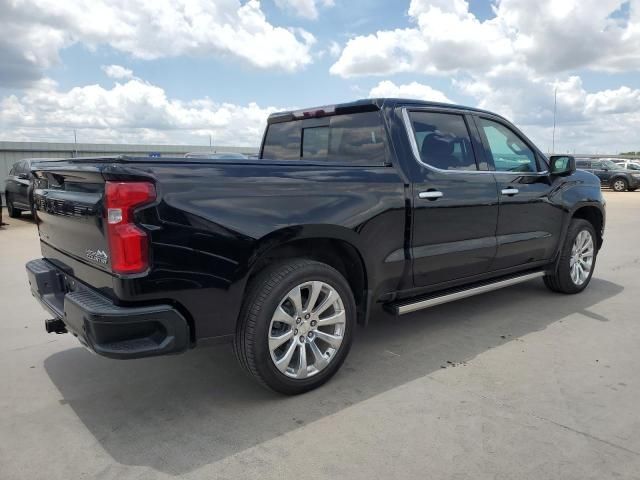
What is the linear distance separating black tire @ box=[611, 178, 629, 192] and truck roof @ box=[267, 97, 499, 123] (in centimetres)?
2470

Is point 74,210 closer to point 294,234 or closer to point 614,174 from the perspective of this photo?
point 294,234

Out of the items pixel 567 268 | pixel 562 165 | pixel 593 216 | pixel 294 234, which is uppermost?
pixel 562 165

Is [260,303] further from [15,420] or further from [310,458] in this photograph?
[15,420]

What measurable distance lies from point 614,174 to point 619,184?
618mm

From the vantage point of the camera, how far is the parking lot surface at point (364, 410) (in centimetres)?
260

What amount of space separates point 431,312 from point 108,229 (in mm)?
3318

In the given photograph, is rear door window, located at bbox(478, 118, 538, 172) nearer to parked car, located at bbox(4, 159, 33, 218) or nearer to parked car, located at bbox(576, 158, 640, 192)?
parked car, located at bbox(4, 159, 33, 218)

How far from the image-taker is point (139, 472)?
2551 millimetres

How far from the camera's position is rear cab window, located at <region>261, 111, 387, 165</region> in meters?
3.92

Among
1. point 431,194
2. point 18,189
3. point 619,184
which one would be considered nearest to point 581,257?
point 431,194

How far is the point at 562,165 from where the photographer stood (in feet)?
16.7

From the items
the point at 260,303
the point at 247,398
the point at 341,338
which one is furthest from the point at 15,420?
the point at 341,338

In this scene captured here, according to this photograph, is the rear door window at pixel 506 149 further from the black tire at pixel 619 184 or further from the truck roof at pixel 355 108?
the black tire at pixel 619 184

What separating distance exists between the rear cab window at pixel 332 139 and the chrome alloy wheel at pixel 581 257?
2.83 m
